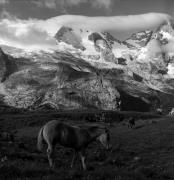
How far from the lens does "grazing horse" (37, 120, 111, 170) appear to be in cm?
2055

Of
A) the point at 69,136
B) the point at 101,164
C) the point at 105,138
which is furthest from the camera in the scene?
the point at 101,164

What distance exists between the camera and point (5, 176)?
1623cm

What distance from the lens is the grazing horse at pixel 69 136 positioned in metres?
20.5

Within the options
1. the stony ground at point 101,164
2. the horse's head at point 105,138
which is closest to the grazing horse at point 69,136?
the horse's head at point 105,138

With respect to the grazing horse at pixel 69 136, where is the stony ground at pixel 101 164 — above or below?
below

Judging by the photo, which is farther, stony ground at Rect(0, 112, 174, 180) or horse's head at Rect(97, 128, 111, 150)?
horse's head at Rect(97, 128, 111, 150)

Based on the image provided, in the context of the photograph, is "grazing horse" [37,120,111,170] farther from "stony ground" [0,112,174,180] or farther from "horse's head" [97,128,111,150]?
"stony ground" [0,112,174,180]

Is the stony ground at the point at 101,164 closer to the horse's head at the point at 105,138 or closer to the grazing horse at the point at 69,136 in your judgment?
the grazing horse at the point at 69,136

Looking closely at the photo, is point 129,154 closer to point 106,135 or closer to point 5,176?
point 106,135

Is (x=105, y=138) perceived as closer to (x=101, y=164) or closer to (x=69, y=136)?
(x=69, y=136)

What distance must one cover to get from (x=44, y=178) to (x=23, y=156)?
33.5 ft

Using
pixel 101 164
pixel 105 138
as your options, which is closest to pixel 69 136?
pixel 105 138

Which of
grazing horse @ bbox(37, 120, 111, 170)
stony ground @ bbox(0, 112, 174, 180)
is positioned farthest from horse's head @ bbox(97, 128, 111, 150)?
stony ground @ bbox(0, 112, 174, 180)

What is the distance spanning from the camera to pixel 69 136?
20.9 metres
